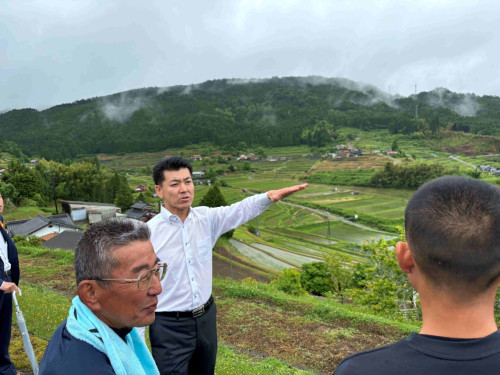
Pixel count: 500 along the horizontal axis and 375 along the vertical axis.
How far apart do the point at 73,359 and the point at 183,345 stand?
139 centimetres

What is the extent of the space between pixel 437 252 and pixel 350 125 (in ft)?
488

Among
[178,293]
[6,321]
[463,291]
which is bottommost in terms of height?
[6,321]

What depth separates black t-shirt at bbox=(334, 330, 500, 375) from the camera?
96 cm

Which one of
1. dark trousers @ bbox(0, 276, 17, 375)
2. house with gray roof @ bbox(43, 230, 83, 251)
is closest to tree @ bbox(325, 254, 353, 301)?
house with gray roof @ bbox(43, 230, 83, 251)

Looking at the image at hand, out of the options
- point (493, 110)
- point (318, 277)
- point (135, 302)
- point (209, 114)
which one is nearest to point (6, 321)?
point (135, 302)

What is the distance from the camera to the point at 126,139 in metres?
129

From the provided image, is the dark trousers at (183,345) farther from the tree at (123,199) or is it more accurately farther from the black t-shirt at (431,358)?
the tree at (123,199)

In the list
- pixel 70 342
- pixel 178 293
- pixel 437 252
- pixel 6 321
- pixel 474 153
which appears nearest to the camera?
pixel 437 252

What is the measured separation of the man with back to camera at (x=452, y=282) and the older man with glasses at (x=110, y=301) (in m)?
0.86

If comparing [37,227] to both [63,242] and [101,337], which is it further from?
[101,337]

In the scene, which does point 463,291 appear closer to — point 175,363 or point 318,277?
point 175,363

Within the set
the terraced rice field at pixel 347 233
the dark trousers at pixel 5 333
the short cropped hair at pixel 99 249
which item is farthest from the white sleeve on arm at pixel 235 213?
the terraced rice field at pixel 347 233

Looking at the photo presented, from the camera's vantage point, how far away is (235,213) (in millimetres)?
2953

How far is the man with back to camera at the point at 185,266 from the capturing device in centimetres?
245
